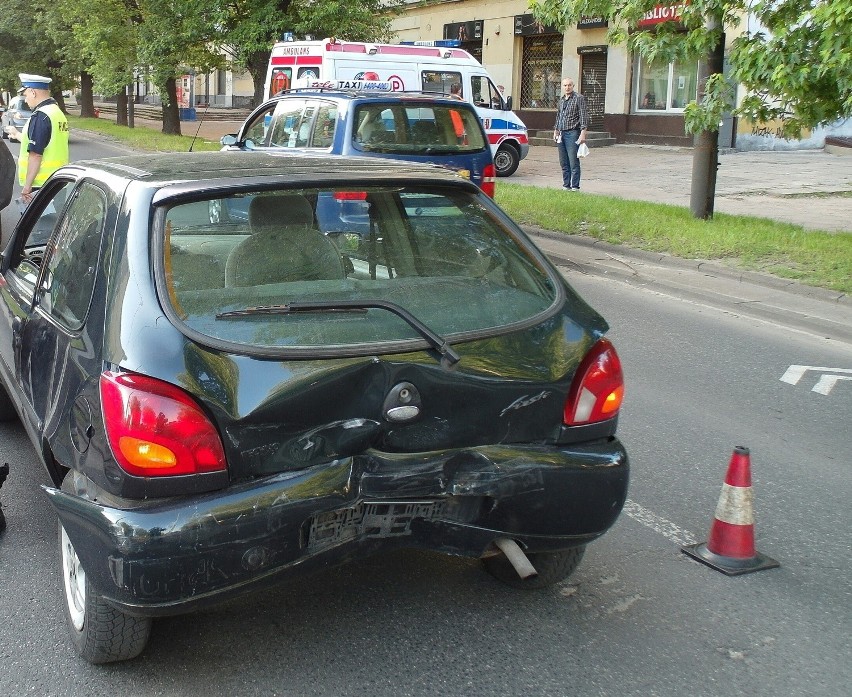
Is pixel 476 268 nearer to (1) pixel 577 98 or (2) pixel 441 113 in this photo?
(2) pixel 441 113

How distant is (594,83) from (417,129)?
21.8 meters

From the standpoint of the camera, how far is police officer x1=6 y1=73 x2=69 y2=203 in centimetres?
947

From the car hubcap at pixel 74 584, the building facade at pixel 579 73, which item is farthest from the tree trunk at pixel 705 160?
the building facade at pixel 579 73

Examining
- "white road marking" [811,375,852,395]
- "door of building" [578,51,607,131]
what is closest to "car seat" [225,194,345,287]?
"white road marking" [811,375,852,395]

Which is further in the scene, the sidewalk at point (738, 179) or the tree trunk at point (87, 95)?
the tree trunk at point (87, 95)

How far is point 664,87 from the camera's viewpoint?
28688 millimetres

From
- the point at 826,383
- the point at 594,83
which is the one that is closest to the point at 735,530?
the point at 826,383

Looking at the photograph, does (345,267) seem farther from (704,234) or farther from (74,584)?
(704,234)

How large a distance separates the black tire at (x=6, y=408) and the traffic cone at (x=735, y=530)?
11.7 feet

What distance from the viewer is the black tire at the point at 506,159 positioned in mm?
21656

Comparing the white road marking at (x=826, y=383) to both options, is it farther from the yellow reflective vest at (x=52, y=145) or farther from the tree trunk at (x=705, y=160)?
the yellow reflective vest at (x=52, y=145)

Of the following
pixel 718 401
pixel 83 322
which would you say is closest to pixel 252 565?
pixel 83 322

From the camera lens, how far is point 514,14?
1296 inches

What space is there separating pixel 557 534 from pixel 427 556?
87cm
